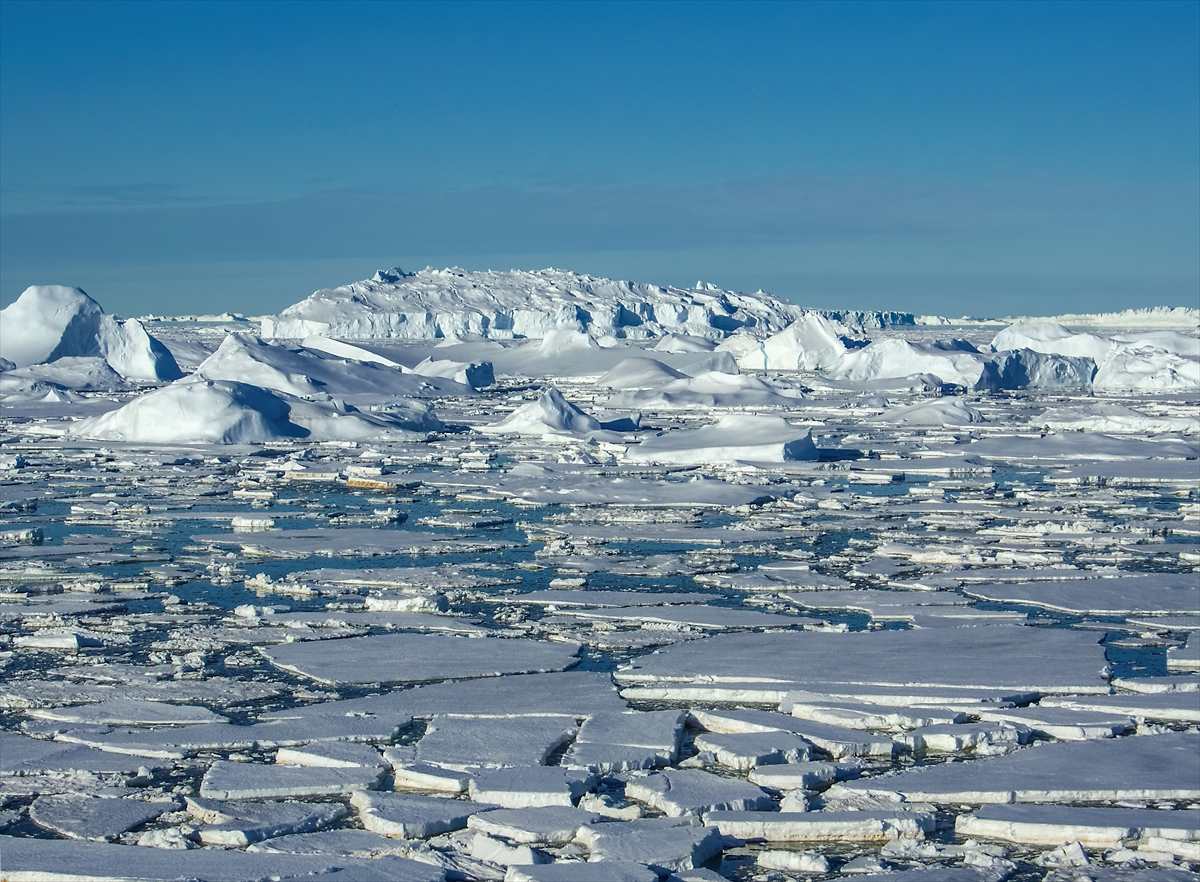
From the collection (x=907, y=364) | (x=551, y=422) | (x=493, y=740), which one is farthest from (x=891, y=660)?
(x=907, y=364)

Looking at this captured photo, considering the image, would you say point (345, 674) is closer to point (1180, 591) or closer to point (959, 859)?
point (959, 859)

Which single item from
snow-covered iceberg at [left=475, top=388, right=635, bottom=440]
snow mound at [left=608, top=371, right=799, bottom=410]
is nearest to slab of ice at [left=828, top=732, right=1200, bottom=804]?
snow-covered iceberg at [left=475, top=388, right=635, bottom=440]

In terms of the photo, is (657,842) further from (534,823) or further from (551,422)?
(551,422)

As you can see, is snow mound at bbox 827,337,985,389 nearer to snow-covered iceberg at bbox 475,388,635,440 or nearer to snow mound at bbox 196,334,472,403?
snow mound at bbox 196,334,472,403

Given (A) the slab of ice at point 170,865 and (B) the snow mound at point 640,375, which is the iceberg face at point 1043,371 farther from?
(A) the slab of ice at point 170,865

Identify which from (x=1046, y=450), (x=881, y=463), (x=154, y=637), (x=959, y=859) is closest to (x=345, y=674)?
(x=154, y=637)
